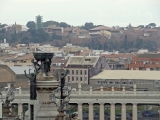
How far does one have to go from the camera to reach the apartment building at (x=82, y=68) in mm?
98562

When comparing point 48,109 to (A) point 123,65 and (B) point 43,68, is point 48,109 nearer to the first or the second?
(B) point 43,68

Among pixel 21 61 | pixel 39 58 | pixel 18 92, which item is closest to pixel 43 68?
pixel 39 58

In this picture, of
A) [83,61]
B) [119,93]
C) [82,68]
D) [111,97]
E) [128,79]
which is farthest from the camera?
[82,68]

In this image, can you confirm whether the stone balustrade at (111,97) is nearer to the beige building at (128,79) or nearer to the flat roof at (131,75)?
the beige building at (128,79)

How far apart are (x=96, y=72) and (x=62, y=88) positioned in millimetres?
81266

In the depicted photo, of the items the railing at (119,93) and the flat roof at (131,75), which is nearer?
the railing at (119,93)

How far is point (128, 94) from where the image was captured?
6425cm

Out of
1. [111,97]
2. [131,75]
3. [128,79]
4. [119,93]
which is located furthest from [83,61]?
[111,97]

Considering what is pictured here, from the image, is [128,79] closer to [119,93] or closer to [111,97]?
[119,93]

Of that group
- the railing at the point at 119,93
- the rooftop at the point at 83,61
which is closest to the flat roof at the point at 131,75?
the rooftop at the point at 83,61

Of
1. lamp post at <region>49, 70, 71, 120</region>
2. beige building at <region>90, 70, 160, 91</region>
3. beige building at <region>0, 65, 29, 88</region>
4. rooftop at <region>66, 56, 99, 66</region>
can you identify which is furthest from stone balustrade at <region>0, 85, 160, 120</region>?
lamp post at <region>49, 70, 71, 120</region>

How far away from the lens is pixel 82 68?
3922 inches

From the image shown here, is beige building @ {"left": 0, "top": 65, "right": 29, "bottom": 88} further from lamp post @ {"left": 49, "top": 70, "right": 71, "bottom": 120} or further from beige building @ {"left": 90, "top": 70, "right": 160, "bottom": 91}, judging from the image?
lamp post @ {"left": 49, "top": 70, "right": 71, "bottom": 120}

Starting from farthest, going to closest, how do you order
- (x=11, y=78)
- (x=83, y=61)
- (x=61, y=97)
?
1. (x=83, y=61)
2. (x=11, y=78)
3. (x=61, y=97)
